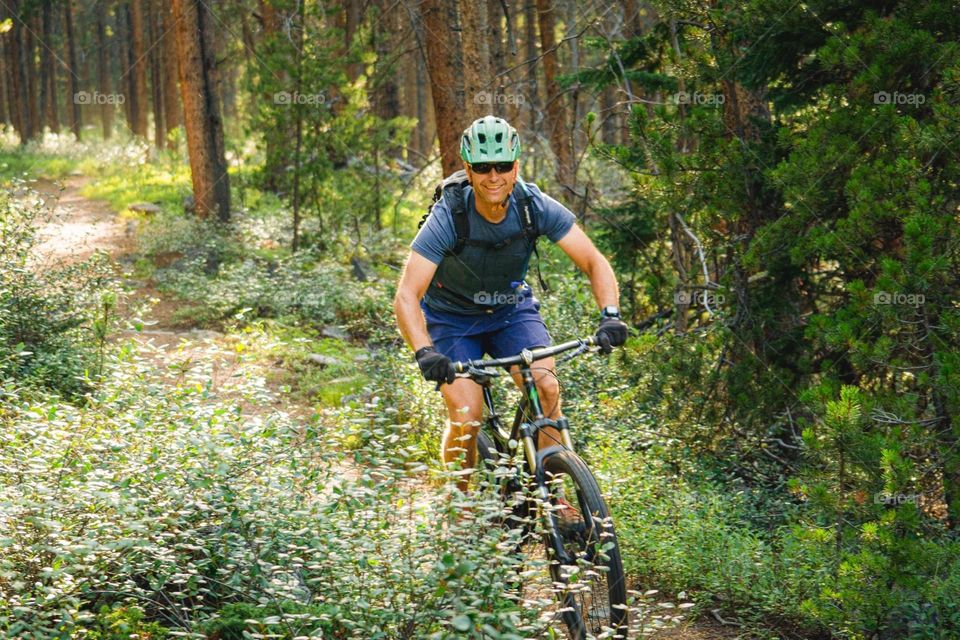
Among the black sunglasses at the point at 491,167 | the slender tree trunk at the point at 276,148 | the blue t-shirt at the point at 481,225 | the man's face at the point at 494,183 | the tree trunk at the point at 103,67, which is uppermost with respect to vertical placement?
the tree trunk at the point at 103,67

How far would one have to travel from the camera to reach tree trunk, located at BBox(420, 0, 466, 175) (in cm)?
1053

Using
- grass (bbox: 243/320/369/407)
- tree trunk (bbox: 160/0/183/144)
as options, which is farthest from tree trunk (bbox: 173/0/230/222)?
tree trunk (bbox: 160/0/183/144)

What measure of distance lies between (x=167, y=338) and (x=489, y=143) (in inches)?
312

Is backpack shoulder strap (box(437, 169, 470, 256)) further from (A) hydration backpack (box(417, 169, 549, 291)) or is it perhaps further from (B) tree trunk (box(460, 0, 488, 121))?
(B) tree trunk (box(460, 0, 488, 121))

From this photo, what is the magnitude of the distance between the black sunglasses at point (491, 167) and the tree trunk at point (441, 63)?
18.9 ft

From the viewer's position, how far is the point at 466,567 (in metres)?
3.25

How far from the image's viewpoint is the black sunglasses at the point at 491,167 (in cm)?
479

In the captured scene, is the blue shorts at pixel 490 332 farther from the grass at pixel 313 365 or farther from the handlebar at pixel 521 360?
the grass at pixel 313 365

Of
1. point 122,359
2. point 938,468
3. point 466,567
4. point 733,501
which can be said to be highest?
point 122,359

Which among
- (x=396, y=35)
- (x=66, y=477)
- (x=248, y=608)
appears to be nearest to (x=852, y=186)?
(x=248, y=608)

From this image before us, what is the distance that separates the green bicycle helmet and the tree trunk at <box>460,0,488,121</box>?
4476mm

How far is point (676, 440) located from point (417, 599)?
162 inches

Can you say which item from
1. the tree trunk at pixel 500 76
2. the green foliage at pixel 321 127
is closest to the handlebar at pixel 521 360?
the tree trunk at pixel 500 76

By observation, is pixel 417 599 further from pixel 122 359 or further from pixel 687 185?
pixel 687 185
